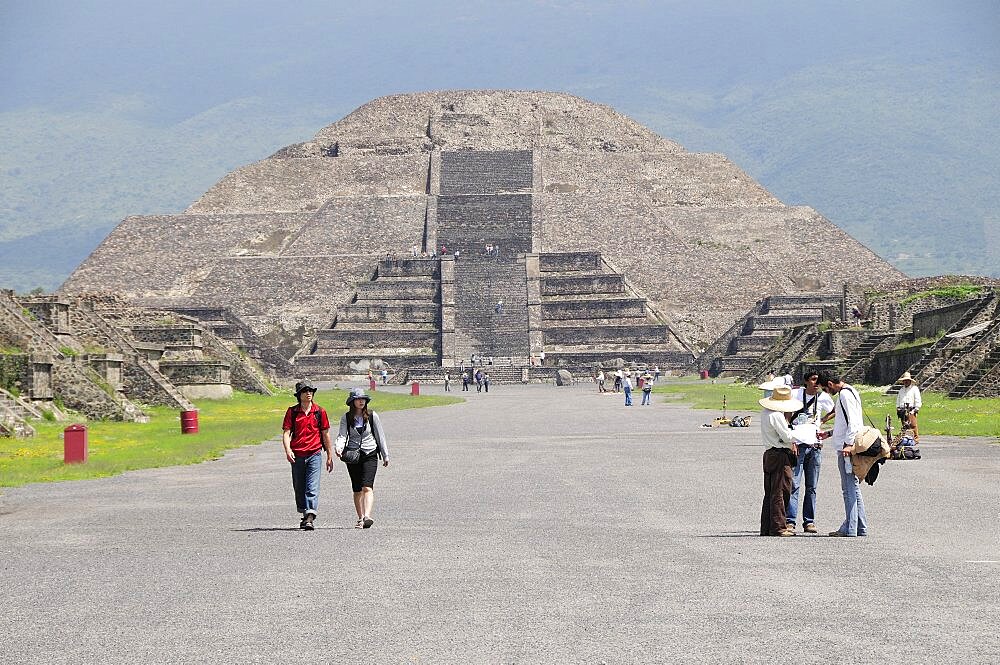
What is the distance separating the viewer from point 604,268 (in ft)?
233

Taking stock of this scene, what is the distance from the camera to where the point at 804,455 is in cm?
1269

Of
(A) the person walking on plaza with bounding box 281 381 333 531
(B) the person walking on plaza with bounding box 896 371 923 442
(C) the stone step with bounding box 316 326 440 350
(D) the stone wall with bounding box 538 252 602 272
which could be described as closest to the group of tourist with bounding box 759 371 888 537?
(A) the person walking on plaza with bounding box 281 381 333 531

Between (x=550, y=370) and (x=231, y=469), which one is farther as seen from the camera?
(x=550, y=370)

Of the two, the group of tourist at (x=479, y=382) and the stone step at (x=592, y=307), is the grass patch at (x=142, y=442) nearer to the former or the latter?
the group of tourist at (x=479, y=382)

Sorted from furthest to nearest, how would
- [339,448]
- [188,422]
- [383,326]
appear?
[383,326], [188,422], [339,448]

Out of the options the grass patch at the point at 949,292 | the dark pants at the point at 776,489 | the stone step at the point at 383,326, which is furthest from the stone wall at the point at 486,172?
the dark pants at the point at 776,489

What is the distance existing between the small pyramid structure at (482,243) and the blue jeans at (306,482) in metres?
48.5

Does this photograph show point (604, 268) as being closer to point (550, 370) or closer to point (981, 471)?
point (550, 370)

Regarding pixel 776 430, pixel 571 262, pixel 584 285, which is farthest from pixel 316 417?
pixel 571 262

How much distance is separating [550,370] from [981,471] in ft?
148

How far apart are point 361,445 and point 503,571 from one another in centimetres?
319

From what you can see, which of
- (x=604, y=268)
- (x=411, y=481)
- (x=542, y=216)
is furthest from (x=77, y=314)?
(x=542, y=216)

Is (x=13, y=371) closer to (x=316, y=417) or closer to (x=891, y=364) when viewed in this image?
(x=316, y=417)

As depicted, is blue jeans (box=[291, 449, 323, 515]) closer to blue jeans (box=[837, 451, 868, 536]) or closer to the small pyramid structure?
blue jeans (box=[837, 451, 868, 536])
